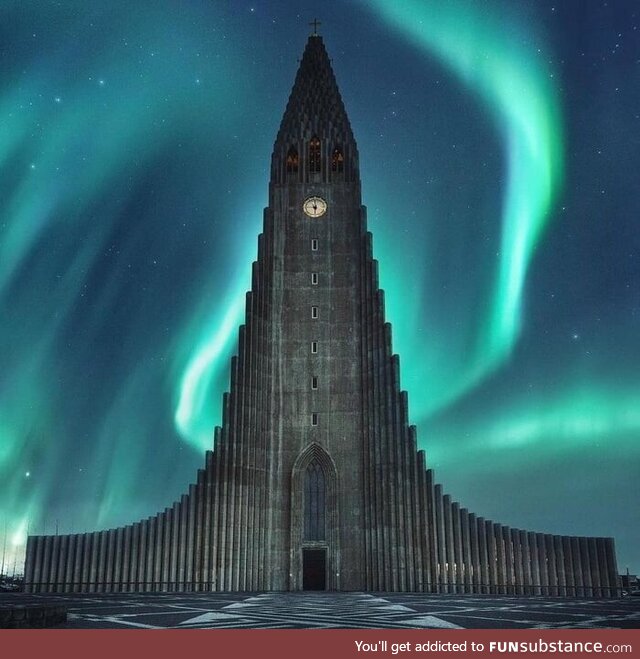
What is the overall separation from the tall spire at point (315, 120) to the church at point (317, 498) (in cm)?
542

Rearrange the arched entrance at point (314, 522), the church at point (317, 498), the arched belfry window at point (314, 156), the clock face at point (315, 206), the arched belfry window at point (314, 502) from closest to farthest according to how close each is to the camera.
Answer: the church at point (317, 498) → the arched entrance at point (314, 522) → the arched belfry window at point (314, 502) → the clock face at point (315, 206) → the arched belfry window at point (314, 156)

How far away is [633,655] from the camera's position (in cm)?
888

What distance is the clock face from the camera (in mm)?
50188

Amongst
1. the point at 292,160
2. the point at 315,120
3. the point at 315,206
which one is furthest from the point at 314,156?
the point at 315,206

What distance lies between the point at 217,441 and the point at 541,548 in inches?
807

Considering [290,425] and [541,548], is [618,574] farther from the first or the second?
[290,425]

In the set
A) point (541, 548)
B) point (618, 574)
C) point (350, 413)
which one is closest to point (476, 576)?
point (541, 548)

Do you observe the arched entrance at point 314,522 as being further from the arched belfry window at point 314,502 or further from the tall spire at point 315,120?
the tall spire at point 315,120

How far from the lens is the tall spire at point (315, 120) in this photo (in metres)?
52.1

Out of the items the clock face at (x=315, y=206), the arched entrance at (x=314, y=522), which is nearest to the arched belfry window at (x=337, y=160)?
the clock face at (x=315, y=206)

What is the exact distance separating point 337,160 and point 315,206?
14.7 ft

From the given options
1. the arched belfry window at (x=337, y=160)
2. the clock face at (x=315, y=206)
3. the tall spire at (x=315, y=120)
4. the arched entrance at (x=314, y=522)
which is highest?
the tall spire at (x=315, y=120)

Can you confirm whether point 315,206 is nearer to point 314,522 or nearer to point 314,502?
point 314,502

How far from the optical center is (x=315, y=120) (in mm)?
53281
